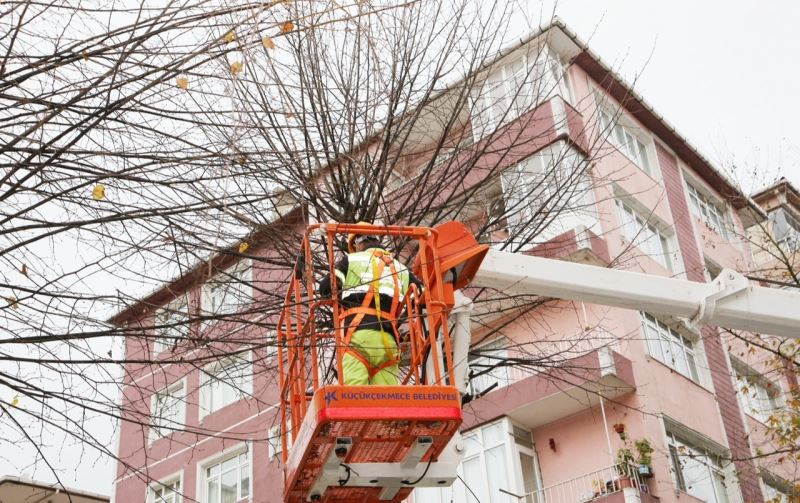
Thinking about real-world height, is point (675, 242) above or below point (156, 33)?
above

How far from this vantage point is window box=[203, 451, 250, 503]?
83.4ft

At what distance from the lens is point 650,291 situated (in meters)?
9.39

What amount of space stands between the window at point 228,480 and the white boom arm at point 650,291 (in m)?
17.2

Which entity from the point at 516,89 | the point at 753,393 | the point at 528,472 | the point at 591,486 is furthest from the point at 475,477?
the point at 516,89

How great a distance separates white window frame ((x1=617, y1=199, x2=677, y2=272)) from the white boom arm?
45.0 feet

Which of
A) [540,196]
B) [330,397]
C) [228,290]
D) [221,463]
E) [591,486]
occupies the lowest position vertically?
[330,397]

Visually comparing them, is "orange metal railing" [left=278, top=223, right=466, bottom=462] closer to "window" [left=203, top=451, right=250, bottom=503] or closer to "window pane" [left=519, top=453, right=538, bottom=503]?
"window pane" [left=519, top=453, right=538, bottom=503]

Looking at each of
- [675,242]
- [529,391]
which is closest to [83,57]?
[529,391]

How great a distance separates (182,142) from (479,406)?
14.1m

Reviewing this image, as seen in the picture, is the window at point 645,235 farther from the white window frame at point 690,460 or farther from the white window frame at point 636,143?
the white window frame at point 690,460

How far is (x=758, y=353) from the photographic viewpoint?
90.9 feet

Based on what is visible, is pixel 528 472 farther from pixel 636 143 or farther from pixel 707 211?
pixel 707 211

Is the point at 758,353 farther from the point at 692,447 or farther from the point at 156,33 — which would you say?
the point at 156,33

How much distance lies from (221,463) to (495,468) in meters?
8.60
